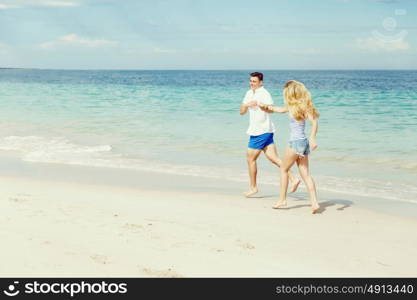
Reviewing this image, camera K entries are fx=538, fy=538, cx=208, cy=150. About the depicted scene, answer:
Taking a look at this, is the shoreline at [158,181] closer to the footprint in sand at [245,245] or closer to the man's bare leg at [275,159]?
the man's bare leg at [275,159]

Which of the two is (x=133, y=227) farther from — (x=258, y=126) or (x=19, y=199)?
(x=258, y=126)

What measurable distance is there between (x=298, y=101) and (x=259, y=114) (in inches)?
40.9

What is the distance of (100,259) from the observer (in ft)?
15.4


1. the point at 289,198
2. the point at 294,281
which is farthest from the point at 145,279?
the point at 289,198

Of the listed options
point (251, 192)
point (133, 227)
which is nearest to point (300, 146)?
point (251, 192)

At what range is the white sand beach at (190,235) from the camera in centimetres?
462

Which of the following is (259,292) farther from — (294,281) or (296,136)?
(296,136)

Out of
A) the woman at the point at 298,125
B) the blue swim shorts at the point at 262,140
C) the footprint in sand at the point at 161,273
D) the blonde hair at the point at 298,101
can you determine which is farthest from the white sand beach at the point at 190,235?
the blonde hair at the point at 298,101

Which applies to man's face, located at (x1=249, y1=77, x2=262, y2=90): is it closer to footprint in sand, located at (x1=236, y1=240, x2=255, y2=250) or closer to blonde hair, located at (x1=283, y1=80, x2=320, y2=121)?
blonde hair, located at (x1=283, y1=80, x2=320, y2=121)

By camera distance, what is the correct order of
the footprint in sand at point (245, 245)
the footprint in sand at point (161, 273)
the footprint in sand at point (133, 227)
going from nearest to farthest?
1. the footprint in sand at point (161, 273)
2. the footprint in sand at point (245, 245)
3. the footprint in sand at point (133, 227)

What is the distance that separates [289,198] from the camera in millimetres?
7871

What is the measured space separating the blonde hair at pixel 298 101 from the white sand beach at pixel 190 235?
129 cm

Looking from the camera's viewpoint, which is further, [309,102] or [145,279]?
[309,102]

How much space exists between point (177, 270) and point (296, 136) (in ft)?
9.37
